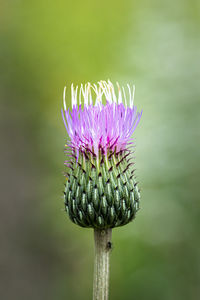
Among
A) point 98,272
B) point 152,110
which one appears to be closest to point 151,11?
point 152,110

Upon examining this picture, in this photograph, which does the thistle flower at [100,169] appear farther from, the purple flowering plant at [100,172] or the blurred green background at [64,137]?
the blurred green background at [64,137]

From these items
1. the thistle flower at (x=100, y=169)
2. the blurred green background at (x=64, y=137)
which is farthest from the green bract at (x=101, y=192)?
the blurred green background at (x=64, y=137)

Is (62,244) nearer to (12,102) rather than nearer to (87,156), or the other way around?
(12,102)

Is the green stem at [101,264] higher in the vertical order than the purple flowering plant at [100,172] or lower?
lower

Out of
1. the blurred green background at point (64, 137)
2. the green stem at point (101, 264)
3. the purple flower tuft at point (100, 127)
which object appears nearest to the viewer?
the green stem at point (101, 264)

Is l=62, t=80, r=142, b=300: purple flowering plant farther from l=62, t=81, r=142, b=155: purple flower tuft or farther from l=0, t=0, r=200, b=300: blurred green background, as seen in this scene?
l=0, t=0, r=200, b=300: blurred green background

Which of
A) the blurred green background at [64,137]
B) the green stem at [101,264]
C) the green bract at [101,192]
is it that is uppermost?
the blurred green background at [64,137]

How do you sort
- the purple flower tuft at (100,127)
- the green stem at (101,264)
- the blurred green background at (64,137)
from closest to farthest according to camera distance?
the green stem at (101,264) < the purple flower tuft at (100,127) < the blurred green background at (64,137)
